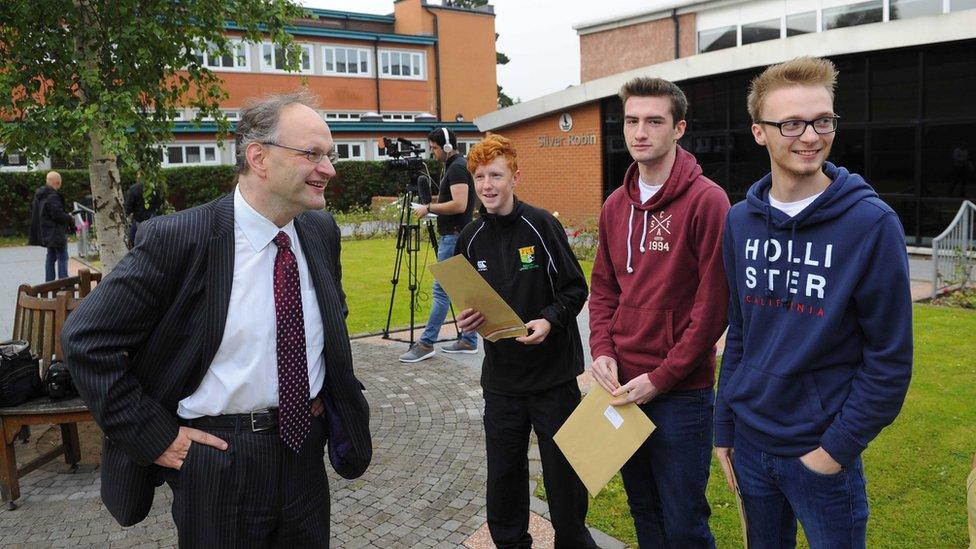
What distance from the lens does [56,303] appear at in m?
4.85

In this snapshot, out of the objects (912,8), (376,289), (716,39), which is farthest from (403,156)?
(716,39)

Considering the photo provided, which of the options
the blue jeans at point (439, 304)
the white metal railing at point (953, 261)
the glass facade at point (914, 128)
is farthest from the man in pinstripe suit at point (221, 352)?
the glass facade at point (914, 128)

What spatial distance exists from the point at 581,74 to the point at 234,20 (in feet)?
92.8

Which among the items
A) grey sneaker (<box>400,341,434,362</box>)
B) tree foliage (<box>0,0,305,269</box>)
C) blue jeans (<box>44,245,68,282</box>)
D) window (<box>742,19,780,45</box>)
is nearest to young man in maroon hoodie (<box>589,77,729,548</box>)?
tree foliage (<box>0,0,305,269</box>)

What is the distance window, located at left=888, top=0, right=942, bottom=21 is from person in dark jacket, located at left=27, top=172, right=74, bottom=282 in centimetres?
2160

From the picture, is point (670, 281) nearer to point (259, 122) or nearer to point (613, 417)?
point (613, 417)

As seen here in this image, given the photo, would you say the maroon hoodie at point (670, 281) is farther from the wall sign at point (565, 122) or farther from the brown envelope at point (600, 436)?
the wall sign at point (565, 122)

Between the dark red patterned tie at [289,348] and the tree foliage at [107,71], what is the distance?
2852 millimetres

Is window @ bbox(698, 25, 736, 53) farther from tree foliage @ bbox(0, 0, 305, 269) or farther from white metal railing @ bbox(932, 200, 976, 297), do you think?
tree foliage @ bbox(0, 0, 305, 269)

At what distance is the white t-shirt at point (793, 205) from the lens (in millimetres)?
2162

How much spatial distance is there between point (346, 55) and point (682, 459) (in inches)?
1516

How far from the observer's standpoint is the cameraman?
23.0ft

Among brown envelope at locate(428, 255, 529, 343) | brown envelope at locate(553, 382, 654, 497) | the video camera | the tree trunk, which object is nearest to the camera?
brown envelope at locate(553, 382, 654, 497)

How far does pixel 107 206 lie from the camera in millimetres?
5516
